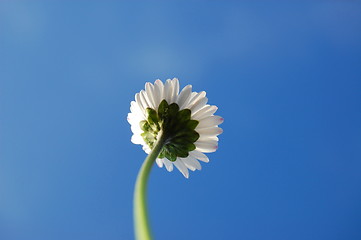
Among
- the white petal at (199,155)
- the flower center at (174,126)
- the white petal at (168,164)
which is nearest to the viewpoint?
the flower center at (174,126)

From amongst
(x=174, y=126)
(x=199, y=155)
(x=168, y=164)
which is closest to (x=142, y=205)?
(x=174, y=126)

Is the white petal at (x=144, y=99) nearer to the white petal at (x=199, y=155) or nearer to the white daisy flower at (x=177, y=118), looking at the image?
the white daisy flower at (x=177, y=118)

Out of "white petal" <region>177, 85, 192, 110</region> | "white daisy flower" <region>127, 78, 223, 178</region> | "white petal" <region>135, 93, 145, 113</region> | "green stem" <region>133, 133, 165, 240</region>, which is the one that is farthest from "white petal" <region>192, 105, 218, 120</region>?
"green stem" <region>133, 133, 165, 240</region>

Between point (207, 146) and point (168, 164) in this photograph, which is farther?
point (168, 164)

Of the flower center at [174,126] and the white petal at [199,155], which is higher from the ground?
the flower center at [174,126]

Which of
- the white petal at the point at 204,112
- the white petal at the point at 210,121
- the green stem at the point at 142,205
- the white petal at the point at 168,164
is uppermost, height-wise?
the white petal at the point at 204,112

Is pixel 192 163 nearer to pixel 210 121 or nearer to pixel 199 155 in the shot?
pixel 199 155

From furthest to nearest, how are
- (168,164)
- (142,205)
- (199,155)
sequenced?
(168,164)
(199,155)
(142,205)

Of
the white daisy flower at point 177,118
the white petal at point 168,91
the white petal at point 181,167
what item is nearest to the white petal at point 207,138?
the white daisy flower at point 177,118
